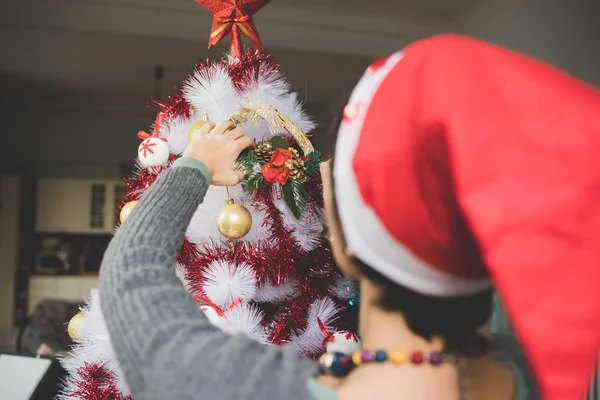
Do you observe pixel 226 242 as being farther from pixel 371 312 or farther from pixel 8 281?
pixel 8 281

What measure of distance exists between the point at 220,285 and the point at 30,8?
8.55 feet

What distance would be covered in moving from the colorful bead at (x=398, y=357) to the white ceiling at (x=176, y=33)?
2057mm

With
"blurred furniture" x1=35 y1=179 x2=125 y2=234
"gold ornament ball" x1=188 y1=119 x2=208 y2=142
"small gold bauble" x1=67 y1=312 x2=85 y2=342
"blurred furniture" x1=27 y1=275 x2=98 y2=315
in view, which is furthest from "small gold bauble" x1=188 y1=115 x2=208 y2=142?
"blurred furniture" x1=27 y1=275 x2=98 y2=315

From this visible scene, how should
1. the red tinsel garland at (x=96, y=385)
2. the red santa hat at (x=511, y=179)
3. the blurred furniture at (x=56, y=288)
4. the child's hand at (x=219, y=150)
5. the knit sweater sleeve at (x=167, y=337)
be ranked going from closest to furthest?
the red santa hat at (x=511, y=179), the knit sweater sleeve at (x=167, y=337), the child's hand at (x=219, y=150), the red tinsel garland at (x=96, y=385), the blurred furniture at (x=56, y=288)

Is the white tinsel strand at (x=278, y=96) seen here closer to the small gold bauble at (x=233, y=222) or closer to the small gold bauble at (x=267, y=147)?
the small gold bauble at (x=267, y=147)

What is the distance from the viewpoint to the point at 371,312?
46 centimetres

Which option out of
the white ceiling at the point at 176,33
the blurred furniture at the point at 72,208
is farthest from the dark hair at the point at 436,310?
the blurred furniture at the point at 72,208

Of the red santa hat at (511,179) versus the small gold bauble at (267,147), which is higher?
the small gold bauble at (267,147)

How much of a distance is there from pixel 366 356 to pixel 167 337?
0.18 m

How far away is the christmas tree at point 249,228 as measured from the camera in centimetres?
69

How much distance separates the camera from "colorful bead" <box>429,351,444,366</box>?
0.42 m

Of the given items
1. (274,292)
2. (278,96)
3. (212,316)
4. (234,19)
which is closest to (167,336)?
(212,316)

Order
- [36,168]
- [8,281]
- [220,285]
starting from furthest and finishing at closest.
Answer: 1. [36,168]
2. [8,281]
3. [220,285]

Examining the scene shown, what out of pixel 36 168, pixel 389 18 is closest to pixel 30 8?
pixel 389 18
